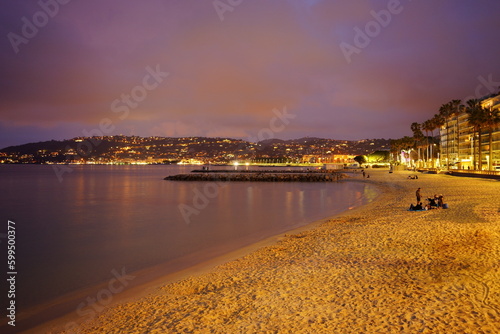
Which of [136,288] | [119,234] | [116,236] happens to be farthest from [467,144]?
[136,288]

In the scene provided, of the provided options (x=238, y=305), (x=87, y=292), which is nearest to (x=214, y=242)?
(x=87, y=292)

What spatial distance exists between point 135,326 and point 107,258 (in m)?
8.33

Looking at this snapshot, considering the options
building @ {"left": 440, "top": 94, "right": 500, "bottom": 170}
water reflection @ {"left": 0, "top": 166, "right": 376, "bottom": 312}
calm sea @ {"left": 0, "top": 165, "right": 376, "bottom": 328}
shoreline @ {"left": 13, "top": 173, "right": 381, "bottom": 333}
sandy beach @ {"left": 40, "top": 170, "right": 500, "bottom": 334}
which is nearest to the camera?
sandy beach @ {"left": 40, "top": 170, "right": 500, "bottom": 334}

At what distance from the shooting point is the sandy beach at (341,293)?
6.16 m

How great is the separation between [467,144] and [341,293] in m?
112

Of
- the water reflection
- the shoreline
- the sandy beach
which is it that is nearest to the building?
the water reflection

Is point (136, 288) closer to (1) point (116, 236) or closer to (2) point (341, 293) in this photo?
(2) point (341, 293)

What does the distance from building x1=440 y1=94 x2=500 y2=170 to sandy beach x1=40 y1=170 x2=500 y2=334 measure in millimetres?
71973

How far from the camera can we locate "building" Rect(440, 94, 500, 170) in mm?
84188

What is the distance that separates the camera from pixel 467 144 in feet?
333

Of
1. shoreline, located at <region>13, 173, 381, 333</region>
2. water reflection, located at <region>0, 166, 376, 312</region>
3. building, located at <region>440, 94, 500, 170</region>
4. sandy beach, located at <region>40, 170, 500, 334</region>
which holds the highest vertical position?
building, located at <region>440, 94, 500, 170</region>

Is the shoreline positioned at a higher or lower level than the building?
lower

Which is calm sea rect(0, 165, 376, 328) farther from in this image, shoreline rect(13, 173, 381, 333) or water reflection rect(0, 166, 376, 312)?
shoreline rect(13, 173, 381, 333)

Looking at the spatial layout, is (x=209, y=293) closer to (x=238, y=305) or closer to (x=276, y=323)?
(x=238, y=305)
